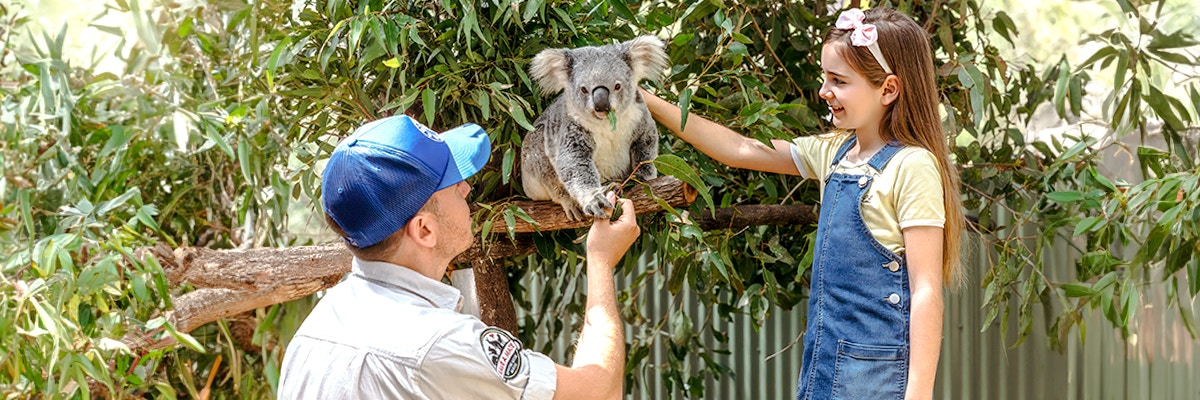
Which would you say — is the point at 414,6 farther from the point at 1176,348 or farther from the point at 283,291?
Answer: the point at 1176,348

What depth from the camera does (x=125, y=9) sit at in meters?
2.58

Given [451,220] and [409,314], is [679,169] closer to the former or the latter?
[451,220]

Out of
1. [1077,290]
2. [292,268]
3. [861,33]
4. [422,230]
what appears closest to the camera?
[422,230]

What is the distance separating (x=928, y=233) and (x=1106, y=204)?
950mm

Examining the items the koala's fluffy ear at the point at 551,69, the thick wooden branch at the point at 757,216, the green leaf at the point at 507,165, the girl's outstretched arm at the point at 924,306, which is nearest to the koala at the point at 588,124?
the koala's fluffy ear at the point at 551,69

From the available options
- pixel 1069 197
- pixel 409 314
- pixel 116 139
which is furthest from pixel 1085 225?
pixel 116 139

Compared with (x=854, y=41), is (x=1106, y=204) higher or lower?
lower

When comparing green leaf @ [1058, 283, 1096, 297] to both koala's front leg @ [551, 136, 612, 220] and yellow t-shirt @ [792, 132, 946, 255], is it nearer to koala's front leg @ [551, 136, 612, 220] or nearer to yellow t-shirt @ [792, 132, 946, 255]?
yellow t-shirt @ [792, 132, 946, 255]

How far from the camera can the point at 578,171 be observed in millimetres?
2076

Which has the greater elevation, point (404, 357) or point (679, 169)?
point (679, 169)

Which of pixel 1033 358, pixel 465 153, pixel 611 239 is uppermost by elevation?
pixel 465 153

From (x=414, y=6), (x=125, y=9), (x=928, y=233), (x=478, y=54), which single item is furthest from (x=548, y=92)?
(x=125, y=9)

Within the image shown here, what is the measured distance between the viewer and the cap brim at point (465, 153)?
1.26 meters

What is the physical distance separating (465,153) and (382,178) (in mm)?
145
